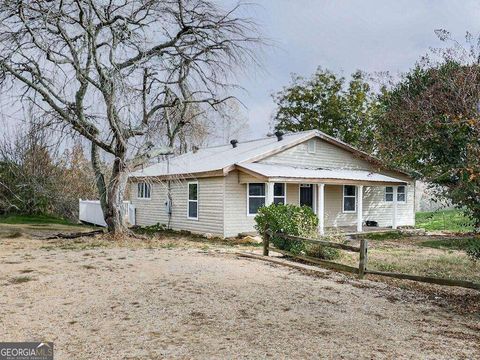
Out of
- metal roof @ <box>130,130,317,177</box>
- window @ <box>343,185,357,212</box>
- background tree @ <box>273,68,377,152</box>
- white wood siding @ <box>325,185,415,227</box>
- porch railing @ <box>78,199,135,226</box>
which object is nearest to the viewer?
metal roof @ <box>130,130,317,177</box>

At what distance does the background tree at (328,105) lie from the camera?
120ft

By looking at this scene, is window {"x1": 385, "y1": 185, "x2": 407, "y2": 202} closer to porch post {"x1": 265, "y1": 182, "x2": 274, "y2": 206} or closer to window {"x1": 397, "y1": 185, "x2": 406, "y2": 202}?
window {"x1": 397, "y1": 185, "x2": 406, "y2": 202}

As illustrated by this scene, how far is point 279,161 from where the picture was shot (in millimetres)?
19359

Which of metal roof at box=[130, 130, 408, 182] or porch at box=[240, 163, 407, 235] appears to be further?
metal roof at box=[130, 130, 408, 182]

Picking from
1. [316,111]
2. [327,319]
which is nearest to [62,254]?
[327,319]

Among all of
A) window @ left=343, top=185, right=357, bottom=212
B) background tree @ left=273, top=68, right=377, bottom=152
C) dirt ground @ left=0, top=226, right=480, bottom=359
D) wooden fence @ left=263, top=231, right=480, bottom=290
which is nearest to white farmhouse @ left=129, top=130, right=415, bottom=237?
window @ left=343, top=185, right=357, bottom=212

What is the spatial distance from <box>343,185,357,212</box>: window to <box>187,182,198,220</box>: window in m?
7.23

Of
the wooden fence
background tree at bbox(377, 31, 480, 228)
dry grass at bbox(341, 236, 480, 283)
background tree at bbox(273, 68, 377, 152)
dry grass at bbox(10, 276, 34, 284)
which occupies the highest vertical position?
background tree at bbox(273, 68, 377, 152)

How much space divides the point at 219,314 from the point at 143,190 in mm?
18230

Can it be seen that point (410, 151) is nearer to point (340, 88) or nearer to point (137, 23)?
point (137, 23)

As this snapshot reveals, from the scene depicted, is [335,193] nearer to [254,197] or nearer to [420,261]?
[254,197]

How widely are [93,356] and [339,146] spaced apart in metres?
18.4

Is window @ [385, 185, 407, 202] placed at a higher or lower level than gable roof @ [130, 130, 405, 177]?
lower

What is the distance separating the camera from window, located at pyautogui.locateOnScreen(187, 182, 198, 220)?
62.0 feet
